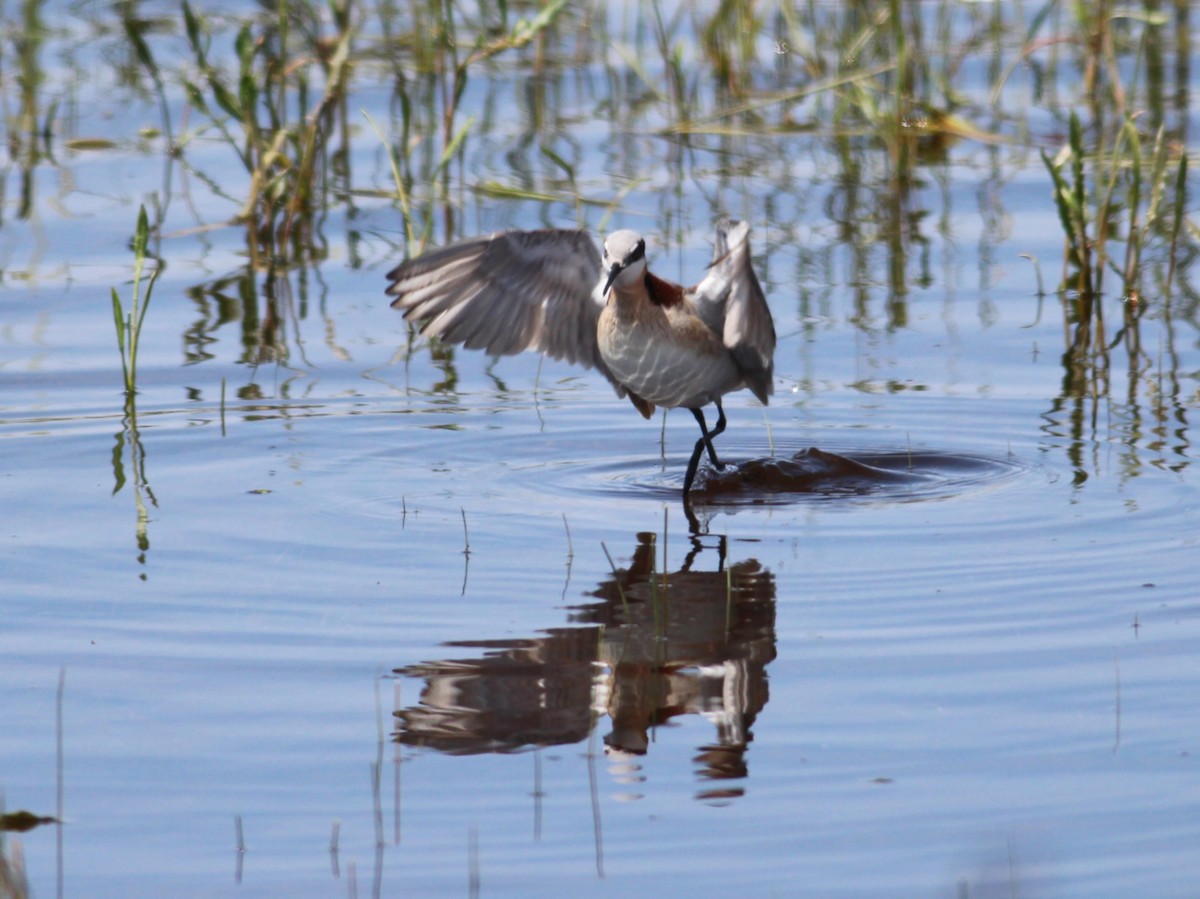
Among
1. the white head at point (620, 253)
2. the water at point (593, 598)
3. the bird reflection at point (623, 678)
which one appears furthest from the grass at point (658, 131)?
the bird reflection at point (623, 678)

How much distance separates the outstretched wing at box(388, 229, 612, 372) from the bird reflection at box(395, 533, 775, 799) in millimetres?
1605

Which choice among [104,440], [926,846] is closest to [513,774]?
[926,846]

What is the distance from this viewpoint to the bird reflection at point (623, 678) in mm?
4367

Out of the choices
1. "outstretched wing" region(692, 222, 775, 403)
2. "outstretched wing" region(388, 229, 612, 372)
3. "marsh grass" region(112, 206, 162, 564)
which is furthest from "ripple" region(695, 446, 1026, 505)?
"marsh grass" region(112, 206, 162, 564)

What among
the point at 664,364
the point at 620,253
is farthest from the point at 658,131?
the point at 620,253

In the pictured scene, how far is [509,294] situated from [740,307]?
1266 millimetres

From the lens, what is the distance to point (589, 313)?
6.96 metres

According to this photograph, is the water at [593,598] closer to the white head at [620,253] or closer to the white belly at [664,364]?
the white belly at [664,364]

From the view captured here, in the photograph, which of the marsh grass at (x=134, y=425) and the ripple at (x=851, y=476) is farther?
the ripple at (x=851, y=476)

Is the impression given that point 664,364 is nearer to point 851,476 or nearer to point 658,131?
point 851,476

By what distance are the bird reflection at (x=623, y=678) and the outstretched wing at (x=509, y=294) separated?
1.60 metres

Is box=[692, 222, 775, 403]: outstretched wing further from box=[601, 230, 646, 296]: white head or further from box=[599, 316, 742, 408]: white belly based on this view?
box=[601, 230, 646, 296]: white head

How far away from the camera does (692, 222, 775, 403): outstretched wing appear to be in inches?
227

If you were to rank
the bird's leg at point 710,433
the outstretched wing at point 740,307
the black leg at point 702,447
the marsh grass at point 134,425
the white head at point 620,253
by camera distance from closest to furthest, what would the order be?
1. the outstretched wing at point 740,307
2. the white head at point 620,253
3. the marsh grass at point 134,425
4. the black leg at point 702,447
5. the bird's leg at point 710,433
